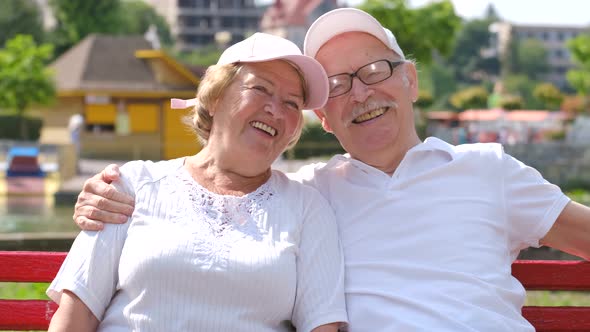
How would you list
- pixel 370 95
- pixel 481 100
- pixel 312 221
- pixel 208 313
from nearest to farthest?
pixel 208 313 < pixel 312 221 < pixel 370 95 < pixel 481 100

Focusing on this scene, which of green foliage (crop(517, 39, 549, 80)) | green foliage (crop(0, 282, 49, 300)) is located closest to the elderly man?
green foliage (crop(0, 282, 49, 300))

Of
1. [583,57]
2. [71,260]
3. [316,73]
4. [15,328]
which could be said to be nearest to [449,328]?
[316,73]

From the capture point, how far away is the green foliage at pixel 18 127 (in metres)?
31.9

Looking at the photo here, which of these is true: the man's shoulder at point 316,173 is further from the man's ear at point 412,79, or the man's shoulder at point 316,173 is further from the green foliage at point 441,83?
the green foliage at point 441,83

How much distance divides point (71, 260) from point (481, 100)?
53884 millimetres

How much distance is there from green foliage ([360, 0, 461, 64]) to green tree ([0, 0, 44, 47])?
2197 centimetres

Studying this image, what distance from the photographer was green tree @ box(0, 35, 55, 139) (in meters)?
29.3

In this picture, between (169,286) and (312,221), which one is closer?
(169,286)

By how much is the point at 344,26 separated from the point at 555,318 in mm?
1451

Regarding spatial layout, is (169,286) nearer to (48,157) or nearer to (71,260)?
(71,260)

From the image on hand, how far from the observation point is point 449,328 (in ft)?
9.97

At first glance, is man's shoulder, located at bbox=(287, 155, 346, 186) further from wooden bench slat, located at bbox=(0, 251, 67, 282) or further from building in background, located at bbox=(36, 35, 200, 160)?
building in background, located at bbox=(36, 35, 200, 160)

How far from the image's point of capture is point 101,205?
3.13 metres

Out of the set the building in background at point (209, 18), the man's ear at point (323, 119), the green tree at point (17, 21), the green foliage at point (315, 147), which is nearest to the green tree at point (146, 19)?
the building in background at point (209, 18)
